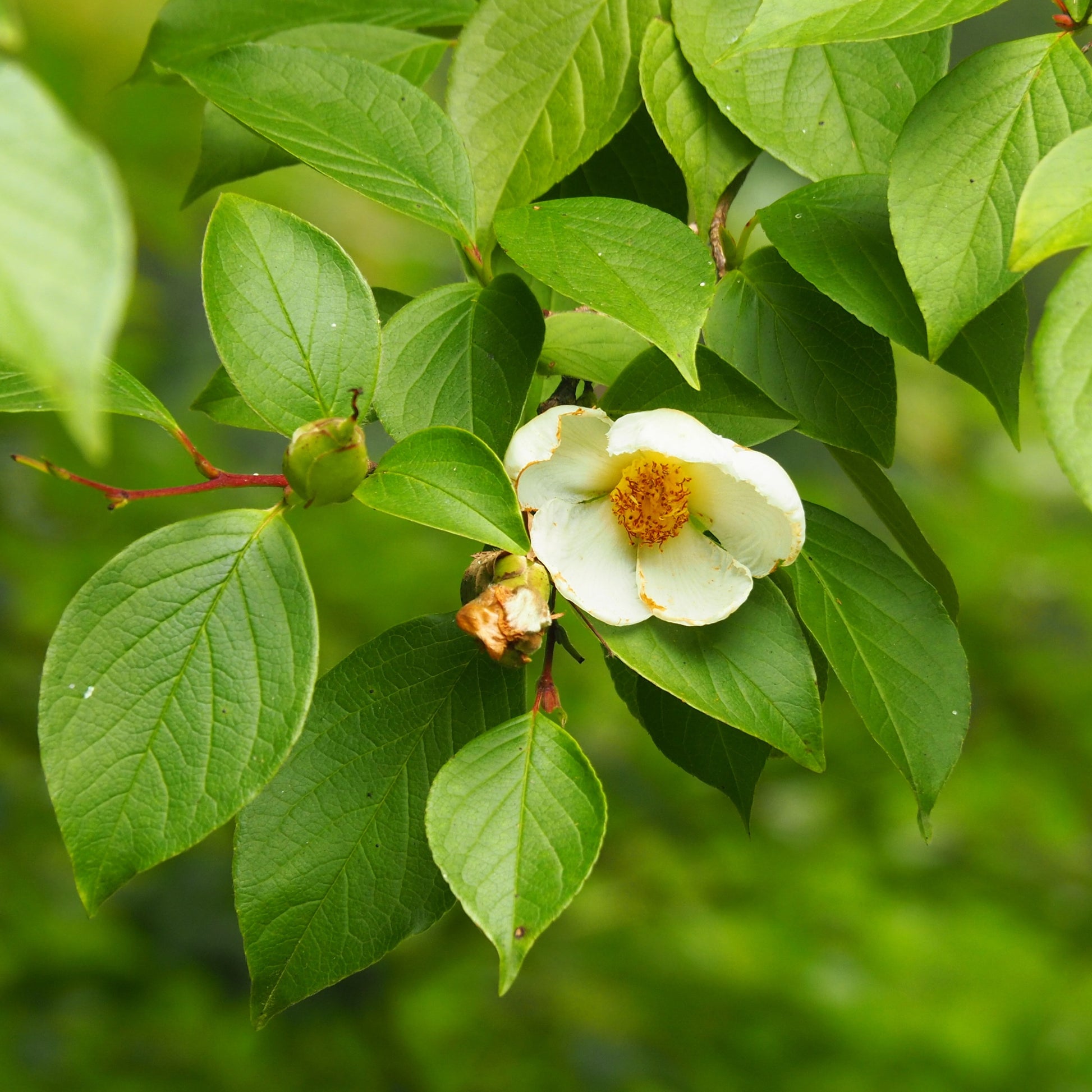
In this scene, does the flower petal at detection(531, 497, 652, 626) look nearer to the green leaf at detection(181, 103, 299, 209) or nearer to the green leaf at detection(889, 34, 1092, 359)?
the green leaf at detection(889, 34, 1092, 359)

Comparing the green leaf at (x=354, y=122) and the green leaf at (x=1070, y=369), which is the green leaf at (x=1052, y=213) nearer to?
the green leaf at (x=1070, y=369)

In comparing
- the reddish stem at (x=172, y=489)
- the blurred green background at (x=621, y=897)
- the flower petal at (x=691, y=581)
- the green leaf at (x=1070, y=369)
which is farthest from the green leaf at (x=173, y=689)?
the blurred green background at (x=621, y=897)

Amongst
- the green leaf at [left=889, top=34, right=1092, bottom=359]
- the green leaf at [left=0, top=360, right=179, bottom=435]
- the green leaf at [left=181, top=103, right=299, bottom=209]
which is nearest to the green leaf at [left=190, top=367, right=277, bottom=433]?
the green leaf at [left=0, top=360, right=179, bottom=435]

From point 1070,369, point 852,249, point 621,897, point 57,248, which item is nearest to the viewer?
point 57,248

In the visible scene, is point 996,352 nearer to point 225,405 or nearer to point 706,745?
point 706,745

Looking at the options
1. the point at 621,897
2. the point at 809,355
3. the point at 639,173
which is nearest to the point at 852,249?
the point at 809,355
